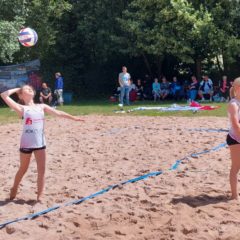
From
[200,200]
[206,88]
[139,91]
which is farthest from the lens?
[139,91]

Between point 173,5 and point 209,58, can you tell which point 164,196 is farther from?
point 209,58

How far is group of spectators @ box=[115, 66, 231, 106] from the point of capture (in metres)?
21.9

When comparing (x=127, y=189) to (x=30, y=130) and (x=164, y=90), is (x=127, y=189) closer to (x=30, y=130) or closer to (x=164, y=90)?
(x=30, y=130)

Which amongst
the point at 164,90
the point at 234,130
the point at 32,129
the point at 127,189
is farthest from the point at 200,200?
the point at 164,90

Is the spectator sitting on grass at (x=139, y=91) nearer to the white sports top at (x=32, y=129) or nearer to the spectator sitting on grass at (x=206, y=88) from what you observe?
the spectator sitting on grass at (x=206, y=88)

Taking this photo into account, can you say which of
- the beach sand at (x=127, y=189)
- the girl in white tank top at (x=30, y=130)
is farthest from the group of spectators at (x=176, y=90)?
the girl in white tank top at (x=30, y=130)

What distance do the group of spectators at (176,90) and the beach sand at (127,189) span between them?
1029 cm

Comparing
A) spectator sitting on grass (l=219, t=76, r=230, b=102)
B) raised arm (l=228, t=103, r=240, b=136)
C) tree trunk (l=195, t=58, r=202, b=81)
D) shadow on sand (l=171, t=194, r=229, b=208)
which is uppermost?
tree trunk (l=195, t=58, r=202, b=81)

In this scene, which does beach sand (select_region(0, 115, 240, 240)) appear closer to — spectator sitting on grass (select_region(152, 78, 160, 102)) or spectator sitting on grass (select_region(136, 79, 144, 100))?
spectator sitting on grass (select_region(152, 78, 160, 102))

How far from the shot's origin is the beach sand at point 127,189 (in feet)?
16.6

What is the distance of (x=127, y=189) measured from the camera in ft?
21.6

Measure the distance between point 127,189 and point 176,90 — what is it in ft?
57.0

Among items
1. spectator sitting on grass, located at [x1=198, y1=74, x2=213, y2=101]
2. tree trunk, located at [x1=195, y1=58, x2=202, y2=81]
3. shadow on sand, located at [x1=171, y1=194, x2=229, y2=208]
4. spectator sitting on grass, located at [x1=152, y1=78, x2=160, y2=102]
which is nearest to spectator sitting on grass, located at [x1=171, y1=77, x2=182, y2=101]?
spectator sitting on grass, located at [x1=152, y1=78, x2=160, y2=102]

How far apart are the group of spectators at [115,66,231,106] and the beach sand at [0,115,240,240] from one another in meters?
10.3
